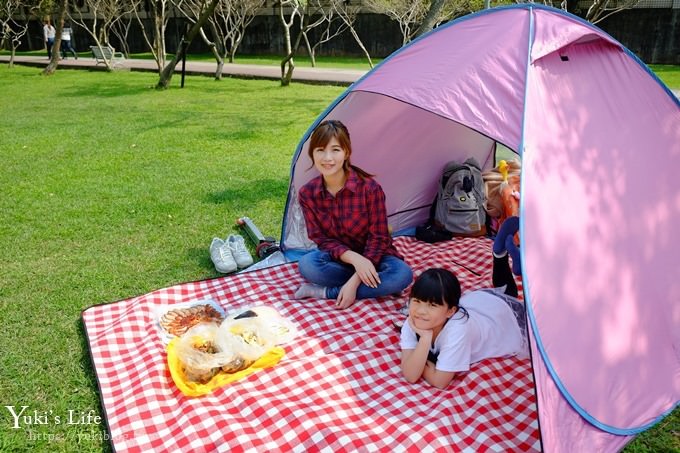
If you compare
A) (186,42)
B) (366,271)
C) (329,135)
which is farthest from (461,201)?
(186,42)

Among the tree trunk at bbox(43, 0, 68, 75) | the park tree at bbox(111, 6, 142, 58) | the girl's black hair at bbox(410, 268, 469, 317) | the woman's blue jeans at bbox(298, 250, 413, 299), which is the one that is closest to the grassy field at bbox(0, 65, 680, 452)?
the woman's blue jeans at bbox(298, 250, 413, 299)

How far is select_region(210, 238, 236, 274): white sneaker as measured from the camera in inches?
149

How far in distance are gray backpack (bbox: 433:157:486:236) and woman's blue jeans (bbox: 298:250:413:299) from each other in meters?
0.98

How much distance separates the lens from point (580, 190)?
2387 mm

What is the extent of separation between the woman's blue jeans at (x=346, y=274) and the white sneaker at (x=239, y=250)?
1.90 feet

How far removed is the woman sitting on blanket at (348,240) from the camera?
3227 millimetres

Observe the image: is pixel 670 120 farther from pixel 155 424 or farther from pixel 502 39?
pixel 155 424

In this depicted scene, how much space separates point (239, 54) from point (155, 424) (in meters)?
25.0

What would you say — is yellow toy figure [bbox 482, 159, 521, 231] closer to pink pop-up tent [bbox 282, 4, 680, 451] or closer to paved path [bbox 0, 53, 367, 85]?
pink pop-up tent [bbox 282, 4, 680, 451]

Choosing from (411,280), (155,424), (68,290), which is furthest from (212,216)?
(155,424)

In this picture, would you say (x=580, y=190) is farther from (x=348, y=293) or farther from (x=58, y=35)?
(x=58, y=35)

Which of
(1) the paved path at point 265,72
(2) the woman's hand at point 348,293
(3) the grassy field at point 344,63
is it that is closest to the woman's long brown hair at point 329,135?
(2) the woman's hand at point 348,293

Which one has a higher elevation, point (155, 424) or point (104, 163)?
point (104, 163)

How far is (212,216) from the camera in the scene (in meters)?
4.81
